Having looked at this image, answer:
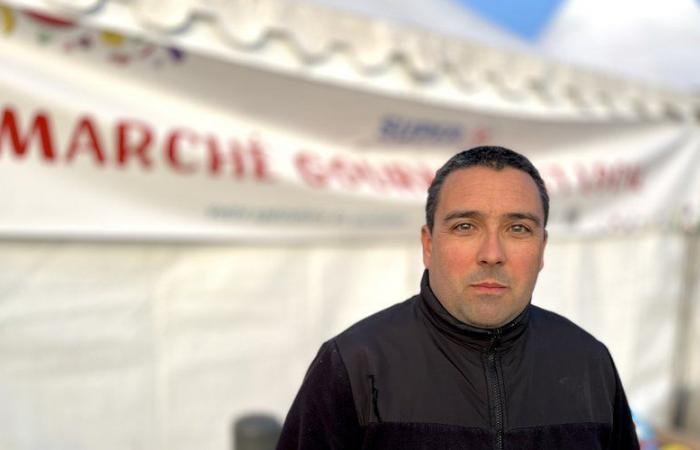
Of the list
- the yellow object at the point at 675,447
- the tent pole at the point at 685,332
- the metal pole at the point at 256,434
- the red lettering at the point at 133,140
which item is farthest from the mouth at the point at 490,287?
the tent pole at the point at 685,332

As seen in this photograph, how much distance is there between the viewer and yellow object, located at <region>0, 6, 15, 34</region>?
1.85 m

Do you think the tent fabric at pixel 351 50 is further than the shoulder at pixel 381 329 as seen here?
Yes

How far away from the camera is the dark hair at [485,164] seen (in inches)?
42.0

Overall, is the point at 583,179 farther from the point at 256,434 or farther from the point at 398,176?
the point at 256,434

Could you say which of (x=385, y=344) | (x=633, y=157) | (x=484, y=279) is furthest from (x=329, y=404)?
(x=633, y=157)

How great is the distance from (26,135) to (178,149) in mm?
476

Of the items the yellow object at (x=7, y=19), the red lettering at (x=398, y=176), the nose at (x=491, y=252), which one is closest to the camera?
the nose at (x=491, y=252)

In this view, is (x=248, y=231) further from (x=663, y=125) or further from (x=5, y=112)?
(x=663, y=125)

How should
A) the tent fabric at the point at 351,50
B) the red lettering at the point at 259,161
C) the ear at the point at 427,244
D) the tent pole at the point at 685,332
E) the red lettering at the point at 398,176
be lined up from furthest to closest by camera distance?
the tent pole at the point at 685,332 → the red lettering at the point at 398,176 → the red lettering at the point at 259,161 → the tent fabric at the point at 351,50 → the ear at the point at 427,244

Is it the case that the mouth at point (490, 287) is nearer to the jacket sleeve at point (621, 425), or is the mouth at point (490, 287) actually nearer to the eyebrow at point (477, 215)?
the eyebrow at point (477, 215)

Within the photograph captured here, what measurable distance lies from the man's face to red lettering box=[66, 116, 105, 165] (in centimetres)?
139

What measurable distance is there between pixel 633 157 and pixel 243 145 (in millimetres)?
2643

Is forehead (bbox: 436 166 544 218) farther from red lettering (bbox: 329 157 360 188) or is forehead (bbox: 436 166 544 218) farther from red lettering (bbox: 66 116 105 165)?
red lettering (bbox: 329 157 360 188)

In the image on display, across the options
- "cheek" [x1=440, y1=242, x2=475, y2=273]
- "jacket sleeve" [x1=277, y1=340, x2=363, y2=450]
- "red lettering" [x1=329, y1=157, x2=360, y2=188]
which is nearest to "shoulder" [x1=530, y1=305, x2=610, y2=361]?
"cheek" [x1=440, y1=242, x2=475, y2=273]
